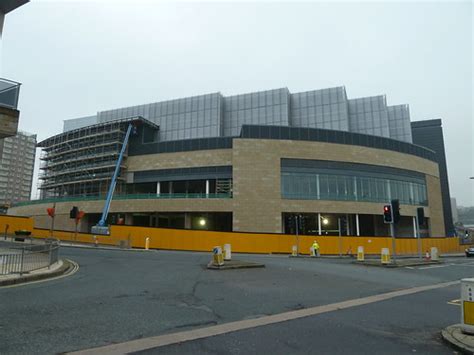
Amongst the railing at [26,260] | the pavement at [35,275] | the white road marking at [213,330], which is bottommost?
the white road marking at [213,330]

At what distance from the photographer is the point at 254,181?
4459cm

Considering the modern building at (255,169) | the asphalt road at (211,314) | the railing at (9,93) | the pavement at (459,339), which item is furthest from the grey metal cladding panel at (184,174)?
the pavement at (459,339)

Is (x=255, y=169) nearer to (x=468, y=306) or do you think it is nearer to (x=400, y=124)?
(x=400, y=124)

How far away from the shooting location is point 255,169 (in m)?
45.1

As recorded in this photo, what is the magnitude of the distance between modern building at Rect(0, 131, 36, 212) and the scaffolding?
76.9 metres

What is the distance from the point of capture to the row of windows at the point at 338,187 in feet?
149

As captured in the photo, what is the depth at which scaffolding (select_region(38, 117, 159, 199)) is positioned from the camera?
186 ft

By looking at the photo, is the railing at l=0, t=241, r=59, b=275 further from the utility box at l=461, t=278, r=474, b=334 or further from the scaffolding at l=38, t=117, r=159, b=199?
the scaffolding at l=38, t=117, r=159, b=199

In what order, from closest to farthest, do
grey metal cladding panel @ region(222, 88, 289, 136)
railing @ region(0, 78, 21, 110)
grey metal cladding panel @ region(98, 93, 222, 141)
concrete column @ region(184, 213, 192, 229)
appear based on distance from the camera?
railing @ region(0, 78, 21, 110)
concrete column @ region(184, 213, 192, 229)
grey metal cladding panel @ region(222, 88, 289, 136)
grey metal cladding panel @ region(98, 93, 222, 141)

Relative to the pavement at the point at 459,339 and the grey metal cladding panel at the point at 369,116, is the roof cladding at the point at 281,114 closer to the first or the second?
the grey metal cladding panel at the point at 369,116

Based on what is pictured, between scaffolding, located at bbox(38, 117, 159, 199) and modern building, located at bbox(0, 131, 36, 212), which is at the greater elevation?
modern building, located at bbox(0, 131, 36, 212)

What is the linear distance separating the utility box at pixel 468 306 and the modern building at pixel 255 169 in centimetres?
3076

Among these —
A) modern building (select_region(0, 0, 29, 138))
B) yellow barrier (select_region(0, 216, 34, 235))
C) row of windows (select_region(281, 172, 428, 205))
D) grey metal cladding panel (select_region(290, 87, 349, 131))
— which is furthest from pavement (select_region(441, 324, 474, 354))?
grey metal cladding panel (select_region(290, 87, 349, 131))

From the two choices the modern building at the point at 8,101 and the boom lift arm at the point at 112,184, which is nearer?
the modern building at the point at 8,101
